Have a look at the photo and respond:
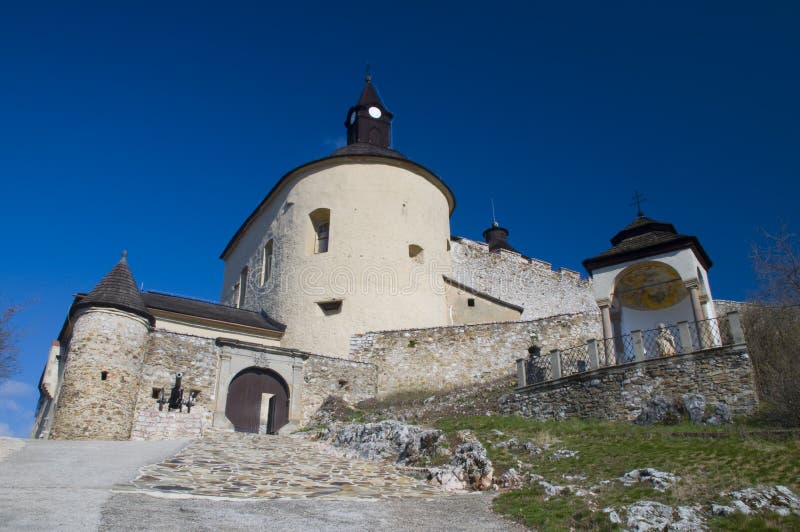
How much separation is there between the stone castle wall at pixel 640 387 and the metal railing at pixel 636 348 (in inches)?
10.6

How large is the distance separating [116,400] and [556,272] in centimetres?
2621

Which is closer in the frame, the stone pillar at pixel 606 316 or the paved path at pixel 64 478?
the paved path at pixel 64 478

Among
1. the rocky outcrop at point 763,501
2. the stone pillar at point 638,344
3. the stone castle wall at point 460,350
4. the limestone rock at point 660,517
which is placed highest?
the stone castle wall at point 460,350

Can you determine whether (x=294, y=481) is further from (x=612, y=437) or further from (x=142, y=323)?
(x=142, y=323)

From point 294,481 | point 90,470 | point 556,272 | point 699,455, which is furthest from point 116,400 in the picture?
point 556,272

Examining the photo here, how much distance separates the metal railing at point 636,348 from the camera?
13898 millimetres

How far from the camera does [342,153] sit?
83.1 feet

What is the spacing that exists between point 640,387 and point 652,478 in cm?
591

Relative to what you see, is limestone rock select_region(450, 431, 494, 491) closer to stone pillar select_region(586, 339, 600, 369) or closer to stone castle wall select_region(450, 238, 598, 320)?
stone pillar select_region(586, 339, 600, 369)

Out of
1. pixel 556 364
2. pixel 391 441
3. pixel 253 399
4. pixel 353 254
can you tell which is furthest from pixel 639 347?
pixel 353 254

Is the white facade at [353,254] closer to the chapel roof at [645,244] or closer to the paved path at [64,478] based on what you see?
the chapel roof at [645,244]

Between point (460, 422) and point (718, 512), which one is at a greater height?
point (460, 422)

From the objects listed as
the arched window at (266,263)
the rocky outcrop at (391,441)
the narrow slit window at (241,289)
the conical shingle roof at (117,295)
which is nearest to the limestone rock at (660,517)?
the rocky outcrop at (391,441)

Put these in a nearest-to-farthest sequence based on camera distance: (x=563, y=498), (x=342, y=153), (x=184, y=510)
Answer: (x=184, y=510) → (x=563, y=498) → (x=342, y=153)
